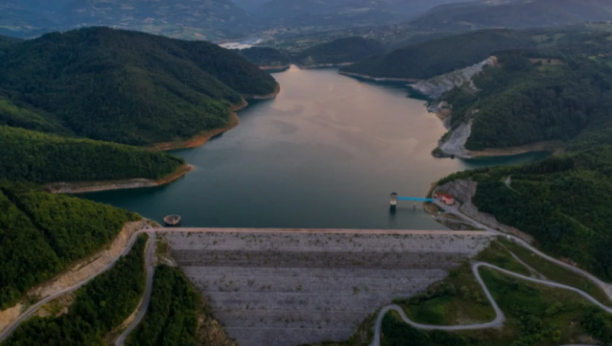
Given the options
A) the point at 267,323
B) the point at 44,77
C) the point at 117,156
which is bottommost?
the point at 267,323

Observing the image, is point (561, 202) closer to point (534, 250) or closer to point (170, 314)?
point (534, 250)

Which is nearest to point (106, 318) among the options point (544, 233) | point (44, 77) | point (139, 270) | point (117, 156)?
point (139, 270)

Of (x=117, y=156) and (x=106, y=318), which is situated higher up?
(x=117, y=156)

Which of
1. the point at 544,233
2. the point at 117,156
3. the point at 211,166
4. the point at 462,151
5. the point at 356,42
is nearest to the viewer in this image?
the point at 544,233

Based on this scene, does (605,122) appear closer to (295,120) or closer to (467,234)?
(467,234)

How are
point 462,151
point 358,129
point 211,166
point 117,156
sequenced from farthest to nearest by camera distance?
point 358,129 → point 462,151 → point 211,166 → point 117,156

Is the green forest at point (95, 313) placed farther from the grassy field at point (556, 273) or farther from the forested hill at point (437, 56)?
the forested hill at point (437, 56)

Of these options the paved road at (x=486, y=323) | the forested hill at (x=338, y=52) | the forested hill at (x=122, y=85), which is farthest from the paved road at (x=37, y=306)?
the forested hill at (x=338, y=52)
